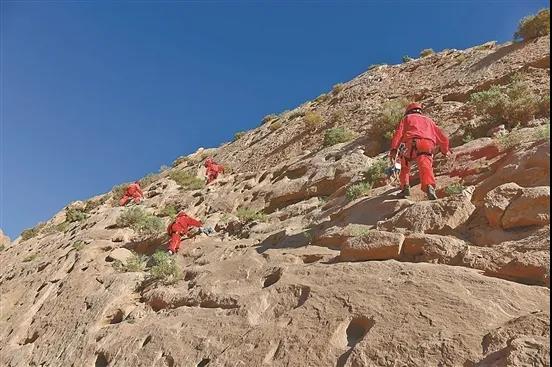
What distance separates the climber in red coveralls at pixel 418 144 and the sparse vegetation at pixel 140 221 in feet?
26.6

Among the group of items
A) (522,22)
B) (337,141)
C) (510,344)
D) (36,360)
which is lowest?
(510,344)

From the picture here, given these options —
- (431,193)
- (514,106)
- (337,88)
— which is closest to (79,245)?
(431,193)

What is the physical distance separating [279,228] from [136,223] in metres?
6.76

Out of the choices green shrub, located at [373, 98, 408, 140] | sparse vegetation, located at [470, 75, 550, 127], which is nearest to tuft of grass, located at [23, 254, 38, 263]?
green shrub, located at [373, 98, 408, 140]

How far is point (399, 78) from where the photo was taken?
1936cm

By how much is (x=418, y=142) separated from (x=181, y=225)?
6663mm

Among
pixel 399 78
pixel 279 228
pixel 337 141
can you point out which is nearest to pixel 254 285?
pixel 279 228

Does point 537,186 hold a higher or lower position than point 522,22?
lower

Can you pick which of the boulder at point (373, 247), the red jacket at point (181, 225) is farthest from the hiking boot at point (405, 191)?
the red jacket at point (181, 225)

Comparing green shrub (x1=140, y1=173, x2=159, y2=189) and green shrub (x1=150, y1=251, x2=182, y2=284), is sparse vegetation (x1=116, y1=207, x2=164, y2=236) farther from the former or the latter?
green shrub (x1=140, y1=173, x2=159, y2=189)

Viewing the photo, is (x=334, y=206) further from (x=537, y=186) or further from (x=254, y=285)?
(x=537, y=186)

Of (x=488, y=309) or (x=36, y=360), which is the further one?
(x=36, y=360)

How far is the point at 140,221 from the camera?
16.0 m

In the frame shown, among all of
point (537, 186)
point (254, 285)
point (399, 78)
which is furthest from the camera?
point (399, 78)
